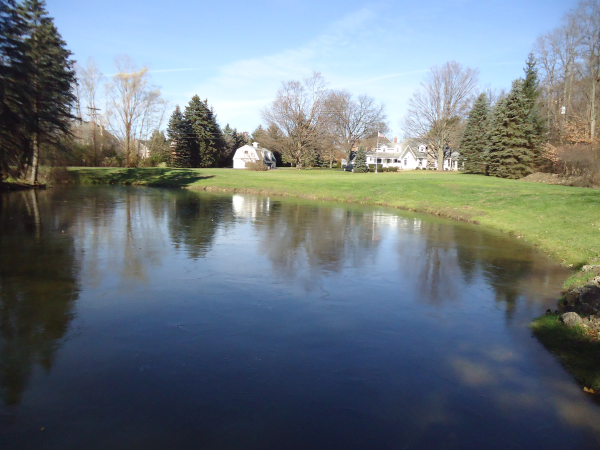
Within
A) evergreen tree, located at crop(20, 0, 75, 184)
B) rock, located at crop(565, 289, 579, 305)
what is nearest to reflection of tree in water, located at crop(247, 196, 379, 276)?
rock, located at crop(565, 289, 579, 305)

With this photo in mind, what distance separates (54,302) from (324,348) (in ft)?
17.2

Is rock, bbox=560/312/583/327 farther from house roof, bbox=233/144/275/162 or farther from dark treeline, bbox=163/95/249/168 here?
house roof, bbox=233/144/275/162

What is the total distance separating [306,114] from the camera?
65125 mm

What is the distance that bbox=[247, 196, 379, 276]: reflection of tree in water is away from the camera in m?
11.8

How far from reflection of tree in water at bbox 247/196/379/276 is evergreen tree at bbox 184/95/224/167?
50.5 m

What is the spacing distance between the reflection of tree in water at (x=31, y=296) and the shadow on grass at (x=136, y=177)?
27.3m

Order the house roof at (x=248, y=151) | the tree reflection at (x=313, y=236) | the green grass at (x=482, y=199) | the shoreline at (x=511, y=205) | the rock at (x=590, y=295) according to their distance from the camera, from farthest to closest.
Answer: the house roof at (x=248, y=151), the green grass at (x=482, y=199), the tree reflection at (x=313, y=236), the rock at (x=590, y=295), the shoreline at (x=511, y=205)

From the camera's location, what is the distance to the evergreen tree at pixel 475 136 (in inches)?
2064

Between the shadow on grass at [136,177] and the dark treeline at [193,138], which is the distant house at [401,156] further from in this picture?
the shadow on grass at [136,177]

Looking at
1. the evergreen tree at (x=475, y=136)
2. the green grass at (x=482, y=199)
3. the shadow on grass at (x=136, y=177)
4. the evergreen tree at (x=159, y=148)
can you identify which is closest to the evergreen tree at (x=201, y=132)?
the evergreen tree at (x=159, y=148)

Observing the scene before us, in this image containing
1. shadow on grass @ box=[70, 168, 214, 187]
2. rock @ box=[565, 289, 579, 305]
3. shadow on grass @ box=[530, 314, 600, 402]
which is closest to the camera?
shadow on grass @ box=[530, 314, 600, 402]

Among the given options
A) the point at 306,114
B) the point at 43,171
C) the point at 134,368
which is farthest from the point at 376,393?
the point at 306,114

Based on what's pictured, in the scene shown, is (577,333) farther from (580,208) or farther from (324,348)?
(580,208)

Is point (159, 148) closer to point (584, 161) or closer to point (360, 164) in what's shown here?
point (360, 164)
